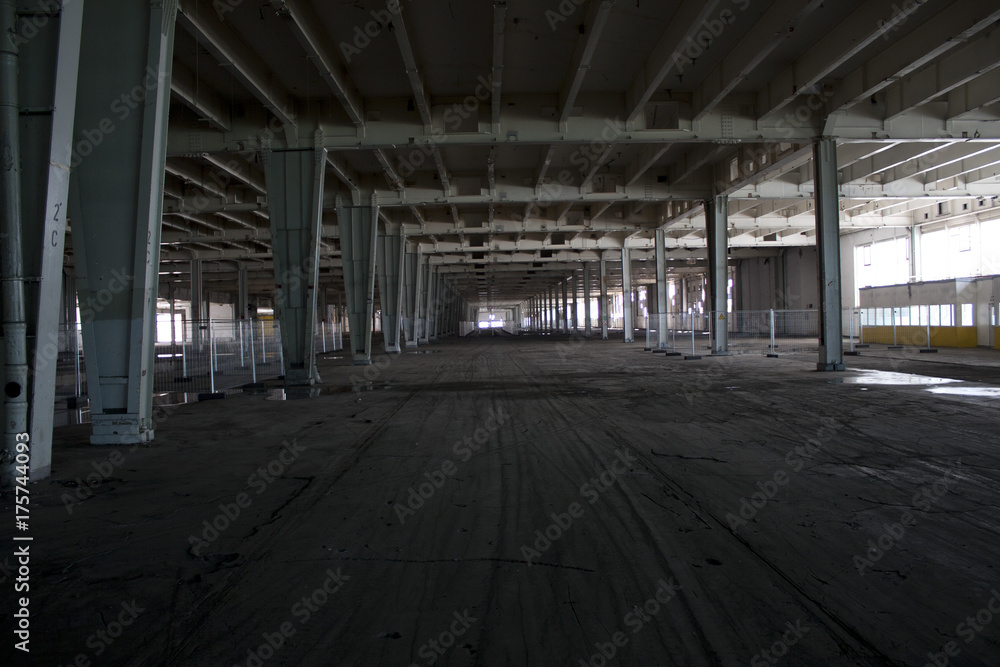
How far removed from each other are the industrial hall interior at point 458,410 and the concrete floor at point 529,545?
0.03 metres

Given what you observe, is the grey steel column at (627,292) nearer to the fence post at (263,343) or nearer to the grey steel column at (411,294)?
the grey steel column at (411,294)

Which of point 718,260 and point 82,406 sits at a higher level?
point 718,260

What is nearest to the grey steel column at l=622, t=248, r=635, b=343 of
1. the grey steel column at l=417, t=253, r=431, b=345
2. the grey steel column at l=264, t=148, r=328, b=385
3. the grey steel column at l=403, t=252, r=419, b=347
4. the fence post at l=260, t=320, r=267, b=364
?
the grey steel column at l=403, t=252, r=419, b=347

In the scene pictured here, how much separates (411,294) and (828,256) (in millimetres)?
26819

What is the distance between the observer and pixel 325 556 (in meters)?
4.25

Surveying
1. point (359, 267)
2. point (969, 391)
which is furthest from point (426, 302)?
point (969, 391)

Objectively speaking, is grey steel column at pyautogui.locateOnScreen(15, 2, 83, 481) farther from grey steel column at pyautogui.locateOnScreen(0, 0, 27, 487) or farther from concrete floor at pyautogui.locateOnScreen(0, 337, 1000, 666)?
concrete floor at pyautogui.locateOnScreen(0, 337, 1000, 666)

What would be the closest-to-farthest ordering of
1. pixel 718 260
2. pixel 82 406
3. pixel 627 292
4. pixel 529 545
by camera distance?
pixel 529 545
pixel 82 406
pixel 718 260
pixel 627 292

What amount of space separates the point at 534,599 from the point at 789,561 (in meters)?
1.79

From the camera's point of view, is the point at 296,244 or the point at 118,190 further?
the point at 296,244

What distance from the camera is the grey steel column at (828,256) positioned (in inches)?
673

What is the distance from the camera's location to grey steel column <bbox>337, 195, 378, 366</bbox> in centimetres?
2283

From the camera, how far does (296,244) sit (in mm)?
15727

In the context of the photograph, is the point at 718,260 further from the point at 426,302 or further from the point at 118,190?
the point at 426,302
